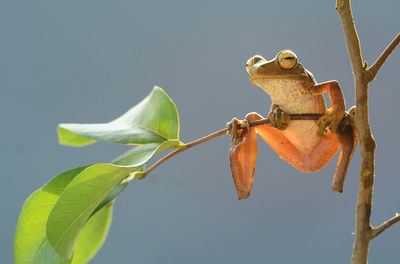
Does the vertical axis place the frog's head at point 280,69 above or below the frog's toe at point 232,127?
above

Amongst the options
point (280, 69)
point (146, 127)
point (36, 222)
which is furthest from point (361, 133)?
point (36, 222)

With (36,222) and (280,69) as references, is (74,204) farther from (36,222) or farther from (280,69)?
(280,69)

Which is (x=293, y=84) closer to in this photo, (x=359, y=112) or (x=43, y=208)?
(x=359, y=112)

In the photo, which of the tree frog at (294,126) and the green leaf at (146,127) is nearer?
the tree frog at (294,126)

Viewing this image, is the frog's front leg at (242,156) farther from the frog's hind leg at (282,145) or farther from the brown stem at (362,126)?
the brown stem at (362,126)

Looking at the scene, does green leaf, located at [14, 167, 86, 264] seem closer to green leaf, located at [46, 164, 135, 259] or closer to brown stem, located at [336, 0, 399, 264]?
green leaf, located at [46, 164, 135, 259]

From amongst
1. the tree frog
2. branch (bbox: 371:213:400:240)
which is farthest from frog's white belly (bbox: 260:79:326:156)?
branch (bbox: 371:213:400:240)

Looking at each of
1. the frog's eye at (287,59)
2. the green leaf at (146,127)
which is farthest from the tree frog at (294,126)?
the green leaf at (146,127)

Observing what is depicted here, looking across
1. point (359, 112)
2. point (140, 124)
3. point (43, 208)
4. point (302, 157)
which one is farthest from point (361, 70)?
point (43, 208)
